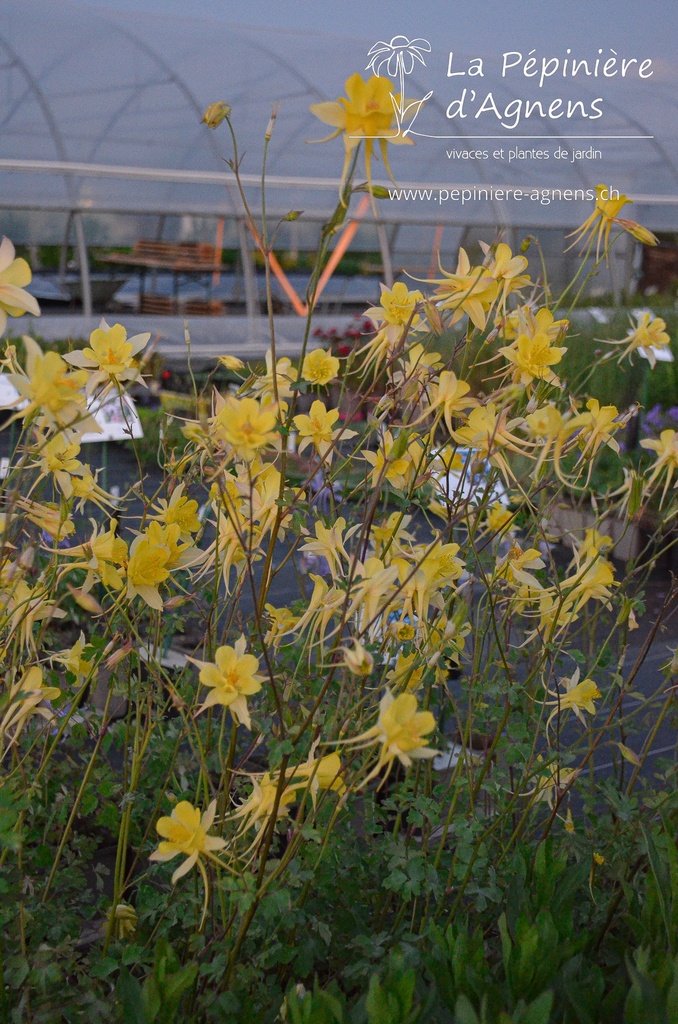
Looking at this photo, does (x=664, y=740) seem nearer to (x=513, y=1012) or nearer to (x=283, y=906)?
(x=513, y=1012)

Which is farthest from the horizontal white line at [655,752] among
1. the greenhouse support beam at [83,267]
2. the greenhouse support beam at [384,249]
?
the greenhouse support beam at [384,249]

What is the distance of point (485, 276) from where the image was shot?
99 centimetres

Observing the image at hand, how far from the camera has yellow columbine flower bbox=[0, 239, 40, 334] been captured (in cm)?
82

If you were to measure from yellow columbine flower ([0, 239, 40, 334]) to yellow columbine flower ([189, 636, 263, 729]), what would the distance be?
34 centimetres

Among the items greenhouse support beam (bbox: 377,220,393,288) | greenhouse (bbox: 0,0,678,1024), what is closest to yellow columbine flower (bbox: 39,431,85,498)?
greenhouse (bbox: 0,0,678,1024)

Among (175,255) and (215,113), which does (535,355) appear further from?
(175,255)

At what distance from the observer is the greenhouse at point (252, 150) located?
729 centimetres

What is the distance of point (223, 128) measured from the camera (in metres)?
7.88

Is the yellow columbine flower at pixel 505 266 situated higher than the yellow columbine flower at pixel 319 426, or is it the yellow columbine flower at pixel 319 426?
the yellow columbine flower at pixel 505 266

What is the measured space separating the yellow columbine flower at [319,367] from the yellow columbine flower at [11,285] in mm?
346

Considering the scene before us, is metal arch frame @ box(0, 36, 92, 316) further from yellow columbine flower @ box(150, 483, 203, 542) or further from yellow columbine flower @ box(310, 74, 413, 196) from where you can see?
yellow columbine flower @ box(310, 74, 413, 196)

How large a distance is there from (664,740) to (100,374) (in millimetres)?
2109

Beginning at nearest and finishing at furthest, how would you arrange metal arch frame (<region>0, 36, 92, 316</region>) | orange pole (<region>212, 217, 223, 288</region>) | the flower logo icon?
1. the flower logo icon
2. metal arch frame (<region>0, 36, 92, 316</region>)
3. orange pole (<region>212, 217, 223, 288</region>)

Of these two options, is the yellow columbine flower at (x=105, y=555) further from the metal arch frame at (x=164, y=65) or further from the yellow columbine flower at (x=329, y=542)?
the metal arch frame at (x=164, y=65)
